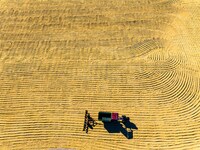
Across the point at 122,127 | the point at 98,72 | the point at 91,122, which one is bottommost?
the point at 122,127

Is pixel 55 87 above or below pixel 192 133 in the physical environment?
above

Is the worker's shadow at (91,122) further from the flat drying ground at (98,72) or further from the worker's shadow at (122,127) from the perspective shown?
the worker's shadow at (122,127)

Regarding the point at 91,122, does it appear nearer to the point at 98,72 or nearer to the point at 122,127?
the point at 122,127

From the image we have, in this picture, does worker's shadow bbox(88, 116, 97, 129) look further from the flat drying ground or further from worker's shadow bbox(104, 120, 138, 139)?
worker's shadow bbox(104, 120, 138, 139)

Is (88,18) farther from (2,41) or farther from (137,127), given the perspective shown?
(137,127)

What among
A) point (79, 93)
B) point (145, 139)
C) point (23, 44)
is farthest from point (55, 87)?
point (145, 139)

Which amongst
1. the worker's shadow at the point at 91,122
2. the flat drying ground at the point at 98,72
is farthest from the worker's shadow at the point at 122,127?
the worker's shadow at the point at 91,122

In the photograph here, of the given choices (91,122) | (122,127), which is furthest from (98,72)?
(122,127)
